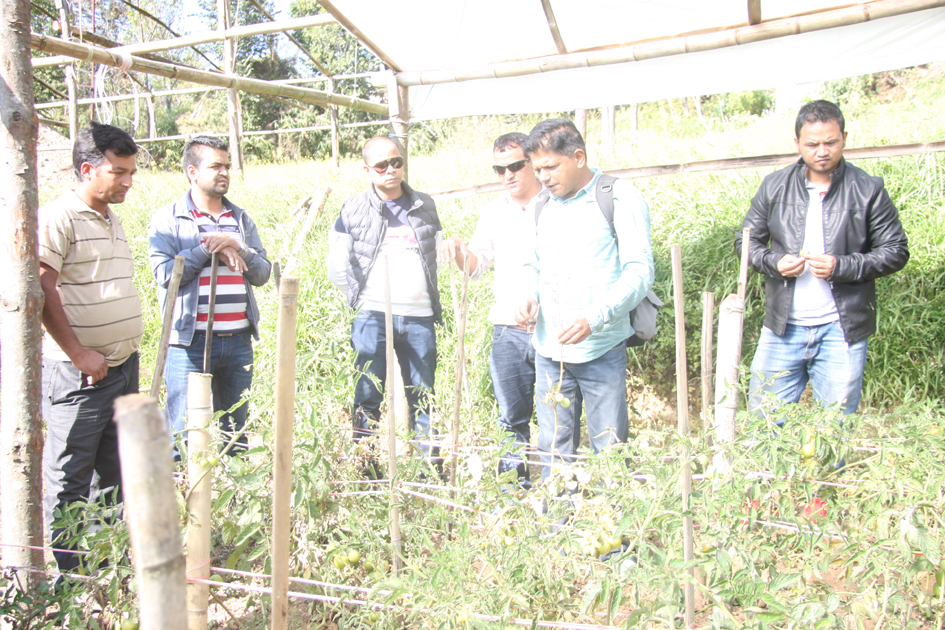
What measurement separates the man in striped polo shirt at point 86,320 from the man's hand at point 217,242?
1.13 feet

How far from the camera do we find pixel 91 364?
2.14 metres

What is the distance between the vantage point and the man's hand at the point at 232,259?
2.72m

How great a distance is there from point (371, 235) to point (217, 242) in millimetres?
693

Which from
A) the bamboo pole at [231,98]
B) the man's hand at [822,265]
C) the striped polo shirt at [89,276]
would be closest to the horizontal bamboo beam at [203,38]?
the bamboo pole at [231,98]

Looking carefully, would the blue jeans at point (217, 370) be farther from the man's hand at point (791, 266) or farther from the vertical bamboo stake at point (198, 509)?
the man's hand at point (791, 266)

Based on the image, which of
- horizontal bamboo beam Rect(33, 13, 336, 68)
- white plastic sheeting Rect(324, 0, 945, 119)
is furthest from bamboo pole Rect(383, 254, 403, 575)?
horizontal bamboo beam Rect(33, 13, 336, 68)

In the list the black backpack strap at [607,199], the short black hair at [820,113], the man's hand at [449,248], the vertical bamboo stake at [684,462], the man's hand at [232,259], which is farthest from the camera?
the man's hand at [232,259]

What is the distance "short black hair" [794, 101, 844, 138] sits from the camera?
246 cm

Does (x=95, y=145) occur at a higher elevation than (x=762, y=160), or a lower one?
lower

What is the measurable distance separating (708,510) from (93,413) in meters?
2.05

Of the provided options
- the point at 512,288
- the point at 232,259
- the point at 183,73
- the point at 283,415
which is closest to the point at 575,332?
the point at 512,288

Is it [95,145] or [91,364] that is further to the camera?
[95,145]

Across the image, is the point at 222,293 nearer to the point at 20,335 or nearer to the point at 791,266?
the point at 20,335

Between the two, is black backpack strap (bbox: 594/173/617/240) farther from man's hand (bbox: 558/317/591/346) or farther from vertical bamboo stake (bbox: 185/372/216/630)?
vertical bamboo stake (bbox: 185/372/216/630)
